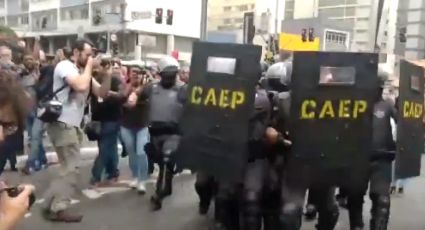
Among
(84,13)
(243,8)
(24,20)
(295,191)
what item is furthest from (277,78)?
(243,8)

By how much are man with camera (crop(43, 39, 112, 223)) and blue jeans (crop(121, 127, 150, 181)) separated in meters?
1.22

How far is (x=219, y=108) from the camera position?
418 cm

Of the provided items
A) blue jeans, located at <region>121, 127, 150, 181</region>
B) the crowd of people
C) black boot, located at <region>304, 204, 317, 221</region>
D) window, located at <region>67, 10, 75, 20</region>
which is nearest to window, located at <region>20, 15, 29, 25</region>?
window, located at <region>67, 10, 75, 20</region>

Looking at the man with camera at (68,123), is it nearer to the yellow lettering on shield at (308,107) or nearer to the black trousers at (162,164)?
the black trousers at (162,164)

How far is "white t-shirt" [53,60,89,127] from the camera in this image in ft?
17.1

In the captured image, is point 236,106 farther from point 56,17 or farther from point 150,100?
point 56,17

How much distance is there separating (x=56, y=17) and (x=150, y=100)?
185 feet

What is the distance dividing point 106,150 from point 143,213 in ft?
4.19

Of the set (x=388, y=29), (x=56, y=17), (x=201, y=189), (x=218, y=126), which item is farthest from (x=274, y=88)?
(x=388, y=29)

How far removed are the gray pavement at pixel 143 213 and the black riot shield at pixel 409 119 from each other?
4.54 ft

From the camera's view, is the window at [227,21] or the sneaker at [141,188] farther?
the window at [227,21]

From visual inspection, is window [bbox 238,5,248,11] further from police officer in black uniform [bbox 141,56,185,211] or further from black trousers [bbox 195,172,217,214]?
black trousers [bbox 195,172,217,214]

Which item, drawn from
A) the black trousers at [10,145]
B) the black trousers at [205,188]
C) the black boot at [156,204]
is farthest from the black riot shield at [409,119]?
the black trousers at [10,145]

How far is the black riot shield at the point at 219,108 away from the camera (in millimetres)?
4008
